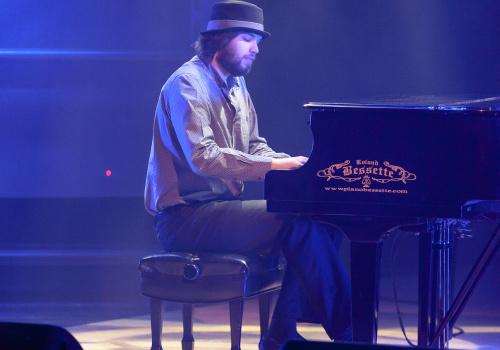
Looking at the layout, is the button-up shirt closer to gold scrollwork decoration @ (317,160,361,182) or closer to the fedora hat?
the fedora hat

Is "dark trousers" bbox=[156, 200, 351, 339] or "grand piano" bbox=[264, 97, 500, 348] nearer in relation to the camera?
"grand piano" bbox=[264, 97, 500, 348]

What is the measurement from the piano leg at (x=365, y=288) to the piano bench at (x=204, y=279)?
0.47m

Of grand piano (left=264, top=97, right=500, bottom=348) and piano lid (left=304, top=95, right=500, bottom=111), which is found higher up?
piano lid (left=304, top=95, right=500, bottom=111)

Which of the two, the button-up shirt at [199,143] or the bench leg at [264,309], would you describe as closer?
the button-up shirt at [199,143]

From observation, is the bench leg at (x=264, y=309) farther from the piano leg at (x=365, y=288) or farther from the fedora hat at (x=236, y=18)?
the fedora hat at (x=236, y=18)

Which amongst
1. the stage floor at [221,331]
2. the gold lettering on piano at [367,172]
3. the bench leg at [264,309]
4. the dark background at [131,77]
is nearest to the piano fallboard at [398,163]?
the gold lettering on piano at [367,172]

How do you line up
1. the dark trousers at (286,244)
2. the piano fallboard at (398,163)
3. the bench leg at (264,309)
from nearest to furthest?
the piano fallboard at (398,163) < the dark trousers at (286,244) < the bench leg at (264,309)

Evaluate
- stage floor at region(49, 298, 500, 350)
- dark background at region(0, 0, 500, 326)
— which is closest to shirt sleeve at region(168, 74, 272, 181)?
stage floor at region(49, 298, 500, 350)

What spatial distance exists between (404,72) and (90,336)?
2446mm

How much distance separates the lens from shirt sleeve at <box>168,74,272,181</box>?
103 inches

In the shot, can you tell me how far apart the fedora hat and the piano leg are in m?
1.07

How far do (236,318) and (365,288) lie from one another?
0.64 metres

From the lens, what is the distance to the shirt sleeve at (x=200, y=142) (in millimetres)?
2613

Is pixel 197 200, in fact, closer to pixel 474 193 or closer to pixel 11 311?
pixel 474 193
